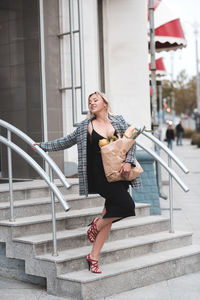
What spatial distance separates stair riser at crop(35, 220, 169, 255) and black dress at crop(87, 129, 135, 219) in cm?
65

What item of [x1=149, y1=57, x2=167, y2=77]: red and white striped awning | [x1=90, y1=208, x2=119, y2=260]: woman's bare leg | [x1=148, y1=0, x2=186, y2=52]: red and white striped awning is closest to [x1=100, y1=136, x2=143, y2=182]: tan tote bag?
[x1=90, y1=208, x2=119, y2=260]: woman's bare leg

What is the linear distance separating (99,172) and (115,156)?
0.90ft

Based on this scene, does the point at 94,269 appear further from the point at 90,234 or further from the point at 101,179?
the point at 101,179

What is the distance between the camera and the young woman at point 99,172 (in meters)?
5.30

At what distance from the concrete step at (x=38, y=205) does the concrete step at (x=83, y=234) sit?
444 millimetres

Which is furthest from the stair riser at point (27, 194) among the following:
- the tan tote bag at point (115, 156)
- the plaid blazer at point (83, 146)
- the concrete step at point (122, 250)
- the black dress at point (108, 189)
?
the tan tote bag at point (115, 156)

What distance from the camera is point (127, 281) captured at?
18.1 feet

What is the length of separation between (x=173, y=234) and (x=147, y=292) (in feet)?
4.18

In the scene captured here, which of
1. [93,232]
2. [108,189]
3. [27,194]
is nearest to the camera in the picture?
[108,189]

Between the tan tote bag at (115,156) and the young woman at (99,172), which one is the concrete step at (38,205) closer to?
the young woman at (99,172)

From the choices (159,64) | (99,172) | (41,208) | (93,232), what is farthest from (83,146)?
(159,64)

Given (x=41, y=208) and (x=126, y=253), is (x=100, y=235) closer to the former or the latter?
(x=126, y=253)

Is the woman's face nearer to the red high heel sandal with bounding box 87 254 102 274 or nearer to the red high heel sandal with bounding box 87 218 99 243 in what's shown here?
the red high heel sandal with bounding box 87 218 99 243

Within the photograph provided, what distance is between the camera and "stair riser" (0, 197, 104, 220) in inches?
238
